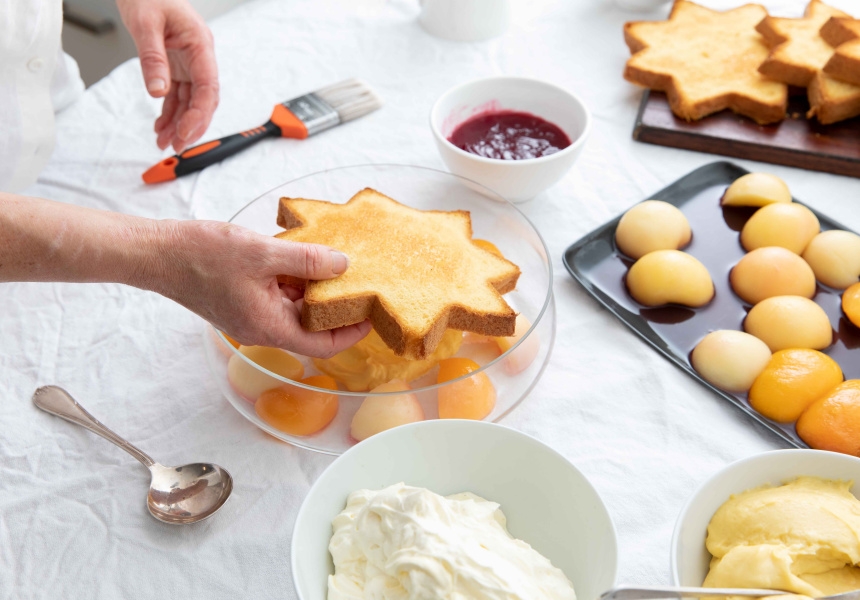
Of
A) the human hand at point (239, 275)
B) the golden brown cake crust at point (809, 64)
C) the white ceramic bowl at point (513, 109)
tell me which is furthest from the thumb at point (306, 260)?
the golden brown cake crust at point (809, 64)

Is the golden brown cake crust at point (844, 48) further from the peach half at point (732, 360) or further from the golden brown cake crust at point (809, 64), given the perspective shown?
the peach half at point (732, 360)

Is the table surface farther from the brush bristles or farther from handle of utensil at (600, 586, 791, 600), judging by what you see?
handle of utensil at (600, 586, 791, 600)

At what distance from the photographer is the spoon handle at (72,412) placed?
37.2 inches

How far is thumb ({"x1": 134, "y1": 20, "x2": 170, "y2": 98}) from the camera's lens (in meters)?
1.24

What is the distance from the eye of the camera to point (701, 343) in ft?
3.40

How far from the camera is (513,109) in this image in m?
1.39

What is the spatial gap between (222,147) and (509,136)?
1.99ft

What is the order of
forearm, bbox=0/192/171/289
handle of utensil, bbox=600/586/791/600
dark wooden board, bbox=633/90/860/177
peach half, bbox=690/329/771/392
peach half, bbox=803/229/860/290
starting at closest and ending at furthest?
handle of utensil, bbox=600/586/791/600
forearm, bbox=0/192/171/289
peach half, bbox=690/329/771/392
peach half, bbox=803/229/860/290
dark wooden board, bbox=633/90/860/177

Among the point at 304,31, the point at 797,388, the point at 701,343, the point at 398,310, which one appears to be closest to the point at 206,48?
the point at 304,31

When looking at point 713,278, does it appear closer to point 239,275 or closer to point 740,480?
point 740,480

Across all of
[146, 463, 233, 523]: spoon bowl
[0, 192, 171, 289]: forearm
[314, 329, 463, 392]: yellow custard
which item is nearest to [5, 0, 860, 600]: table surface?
[146, 463, 233, 523]: spoon bowl

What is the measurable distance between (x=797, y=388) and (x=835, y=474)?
221 millimetres

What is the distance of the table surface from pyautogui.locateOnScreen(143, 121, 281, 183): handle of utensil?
2 centimetres

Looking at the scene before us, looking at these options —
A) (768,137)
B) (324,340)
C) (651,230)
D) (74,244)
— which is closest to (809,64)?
(768,137)
